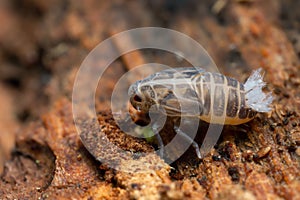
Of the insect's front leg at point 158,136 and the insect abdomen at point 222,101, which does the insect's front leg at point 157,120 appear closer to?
the insect's front leg at point 158,136

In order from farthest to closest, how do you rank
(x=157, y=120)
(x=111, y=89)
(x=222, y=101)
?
(x=111, y=89)
(x=157, y=120)
(x=222, y=101)

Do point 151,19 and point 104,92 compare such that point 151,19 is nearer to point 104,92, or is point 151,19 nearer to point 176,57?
point 176,57

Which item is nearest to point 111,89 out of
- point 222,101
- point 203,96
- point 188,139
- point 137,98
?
point 137,98

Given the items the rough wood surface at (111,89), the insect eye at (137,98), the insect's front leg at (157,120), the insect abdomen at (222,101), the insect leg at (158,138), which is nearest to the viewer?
the rough wood surface at (111,89)

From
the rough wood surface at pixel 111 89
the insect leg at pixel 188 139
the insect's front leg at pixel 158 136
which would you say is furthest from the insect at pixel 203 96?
the rough wood surface at pixel 111 89

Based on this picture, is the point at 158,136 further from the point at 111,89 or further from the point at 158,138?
the point at 111,89

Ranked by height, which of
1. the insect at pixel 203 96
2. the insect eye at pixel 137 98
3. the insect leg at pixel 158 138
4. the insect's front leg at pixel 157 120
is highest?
the insect at pixel 203 96

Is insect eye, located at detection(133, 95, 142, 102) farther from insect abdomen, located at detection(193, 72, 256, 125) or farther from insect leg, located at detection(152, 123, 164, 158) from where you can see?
insect abdomen, located at detection(193, 72, 256, 125)
